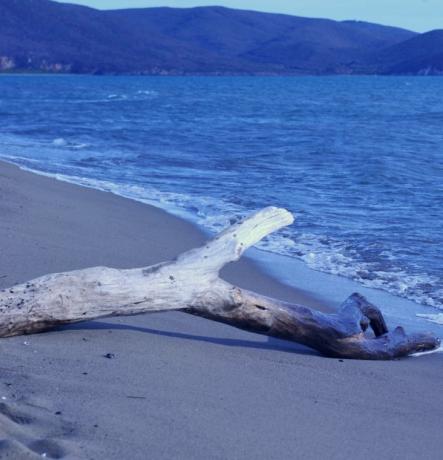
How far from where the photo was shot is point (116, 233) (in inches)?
385

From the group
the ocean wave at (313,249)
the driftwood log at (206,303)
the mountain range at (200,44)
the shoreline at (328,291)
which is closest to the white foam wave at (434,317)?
the shoreline at (328,291)

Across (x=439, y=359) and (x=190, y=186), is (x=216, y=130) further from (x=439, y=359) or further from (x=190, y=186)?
(x=439, y=359)

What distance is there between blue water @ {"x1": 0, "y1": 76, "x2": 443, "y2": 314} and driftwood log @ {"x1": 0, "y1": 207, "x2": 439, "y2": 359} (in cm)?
186

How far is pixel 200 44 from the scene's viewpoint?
575ft

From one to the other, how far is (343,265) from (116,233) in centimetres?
227

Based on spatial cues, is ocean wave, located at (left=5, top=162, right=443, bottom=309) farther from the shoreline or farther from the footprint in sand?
the footprint in sand

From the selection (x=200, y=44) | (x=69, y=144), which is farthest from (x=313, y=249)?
(x=200, y=44)

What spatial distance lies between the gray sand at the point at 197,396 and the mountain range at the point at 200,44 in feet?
438

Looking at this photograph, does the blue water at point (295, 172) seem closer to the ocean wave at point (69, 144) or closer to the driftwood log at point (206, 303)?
the ocean wave at point (69, 144)

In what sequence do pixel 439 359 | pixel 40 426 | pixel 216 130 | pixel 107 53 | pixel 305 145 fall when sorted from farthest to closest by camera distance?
pixel 107 53 < pixel 216 130 < pixel 305 145 < pixel 439 359 < pixel 40 426

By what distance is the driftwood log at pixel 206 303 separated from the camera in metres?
5.23

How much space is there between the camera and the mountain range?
5487 inches

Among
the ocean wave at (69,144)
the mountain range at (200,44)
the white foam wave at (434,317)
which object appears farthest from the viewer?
the mountain range at (200,44)

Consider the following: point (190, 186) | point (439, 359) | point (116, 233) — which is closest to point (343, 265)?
point (116, 233)
